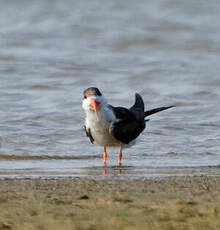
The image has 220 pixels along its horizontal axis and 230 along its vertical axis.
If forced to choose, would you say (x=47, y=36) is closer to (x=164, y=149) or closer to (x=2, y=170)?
(x=164, y=149)

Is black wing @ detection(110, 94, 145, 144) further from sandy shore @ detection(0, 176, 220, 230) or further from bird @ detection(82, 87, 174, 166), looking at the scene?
sandy shore @ detection(0, 176, 220, 230)

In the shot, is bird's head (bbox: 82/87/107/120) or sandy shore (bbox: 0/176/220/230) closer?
sandy shore (bbox: 0/176/220/230)

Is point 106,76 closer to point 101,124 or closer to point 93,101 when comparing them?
point 101,124

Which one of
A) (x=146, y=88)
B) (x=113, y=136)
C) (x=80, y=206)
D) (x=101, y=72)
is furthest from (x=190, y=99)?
(x=80, y=206)

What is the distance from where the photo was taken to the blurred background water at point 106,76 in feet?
24.4

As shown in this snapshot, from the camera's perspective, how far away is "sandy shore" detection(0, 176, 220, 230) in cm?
386

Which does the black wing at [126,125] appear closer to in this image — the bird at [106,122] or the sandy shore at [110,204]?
the bird at [106,122]

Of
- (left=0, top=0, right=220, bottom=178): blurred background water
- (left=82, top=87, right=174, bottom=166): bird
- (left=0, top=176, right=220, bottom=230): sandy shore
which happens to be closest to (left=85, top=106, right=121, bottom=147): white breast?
(left=82, top=87, right=174, bottom=166): bird

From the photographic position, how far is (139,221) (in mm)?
3883

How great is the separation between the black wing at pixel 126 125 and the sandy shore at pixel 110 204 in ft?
5.28

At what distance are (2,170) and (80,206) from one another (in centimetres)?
212

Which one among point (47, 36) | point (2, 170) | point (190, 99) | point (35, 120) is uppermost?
point (47, 36)

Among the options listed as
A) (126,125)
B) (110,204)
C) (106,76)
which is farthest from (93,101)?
(106,76)

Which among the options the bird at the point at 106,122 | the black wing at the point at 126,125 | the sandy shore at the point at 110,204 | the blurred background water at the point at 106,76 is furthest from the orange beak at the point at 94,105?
the sandy shore at the point at 110,204
